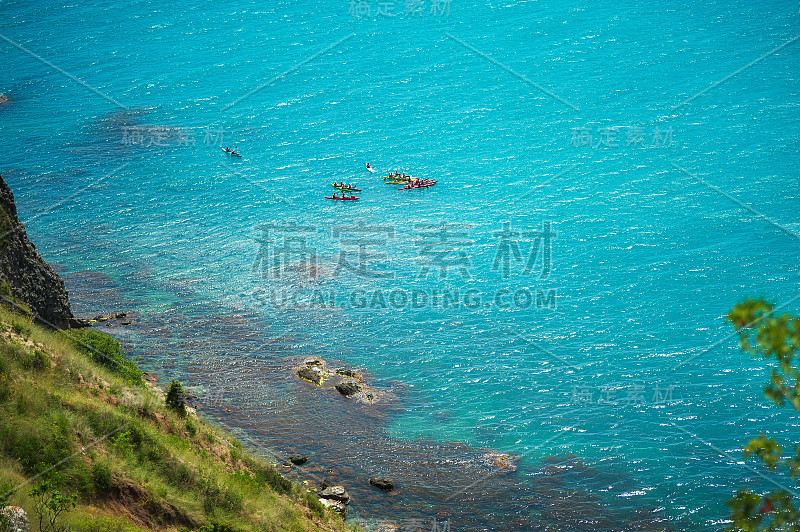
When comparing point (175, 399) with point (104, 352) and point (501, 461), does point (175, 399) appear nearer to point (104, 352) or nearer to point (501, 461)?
point (104, 352)

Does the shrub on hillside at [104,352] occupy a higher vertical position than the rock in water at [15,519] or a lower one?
lower

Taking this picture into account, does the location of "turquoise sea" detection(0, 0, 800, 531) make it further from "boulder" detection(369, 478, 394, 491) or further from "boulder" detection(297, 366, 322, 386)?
"boulder" detection(297, 366, 322, 386)

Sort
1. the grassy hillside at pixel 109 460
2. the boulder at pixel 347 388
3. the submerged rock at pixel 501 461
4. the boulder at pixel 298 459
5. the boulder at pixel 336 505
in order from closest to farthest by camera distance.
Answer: the grassy hillside at pixel 109 460, the boulder at pixel 336 505, the boulder at pixel 298 459, the submerged rock at pixel 501 461, the boulder at pixel 347 388

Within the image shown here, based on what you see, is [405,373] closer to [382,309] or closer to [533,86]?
[382,309]

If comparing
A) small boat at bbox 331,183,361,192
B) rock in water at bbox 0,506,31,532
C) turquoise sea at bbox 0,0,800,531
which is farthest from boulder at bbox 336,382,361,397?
small boat at bbox 331,183,361,192

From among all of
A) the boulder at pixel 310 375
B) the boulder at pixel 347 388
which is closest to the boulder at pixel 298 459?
the boulder at pixel 347 388

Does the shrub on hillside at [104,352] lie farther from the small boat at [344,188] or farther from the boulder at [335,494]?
the small boat at [344,188]

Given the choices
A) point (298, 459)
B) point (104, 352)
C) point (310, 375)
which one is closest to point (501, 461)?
point (298, 459)
